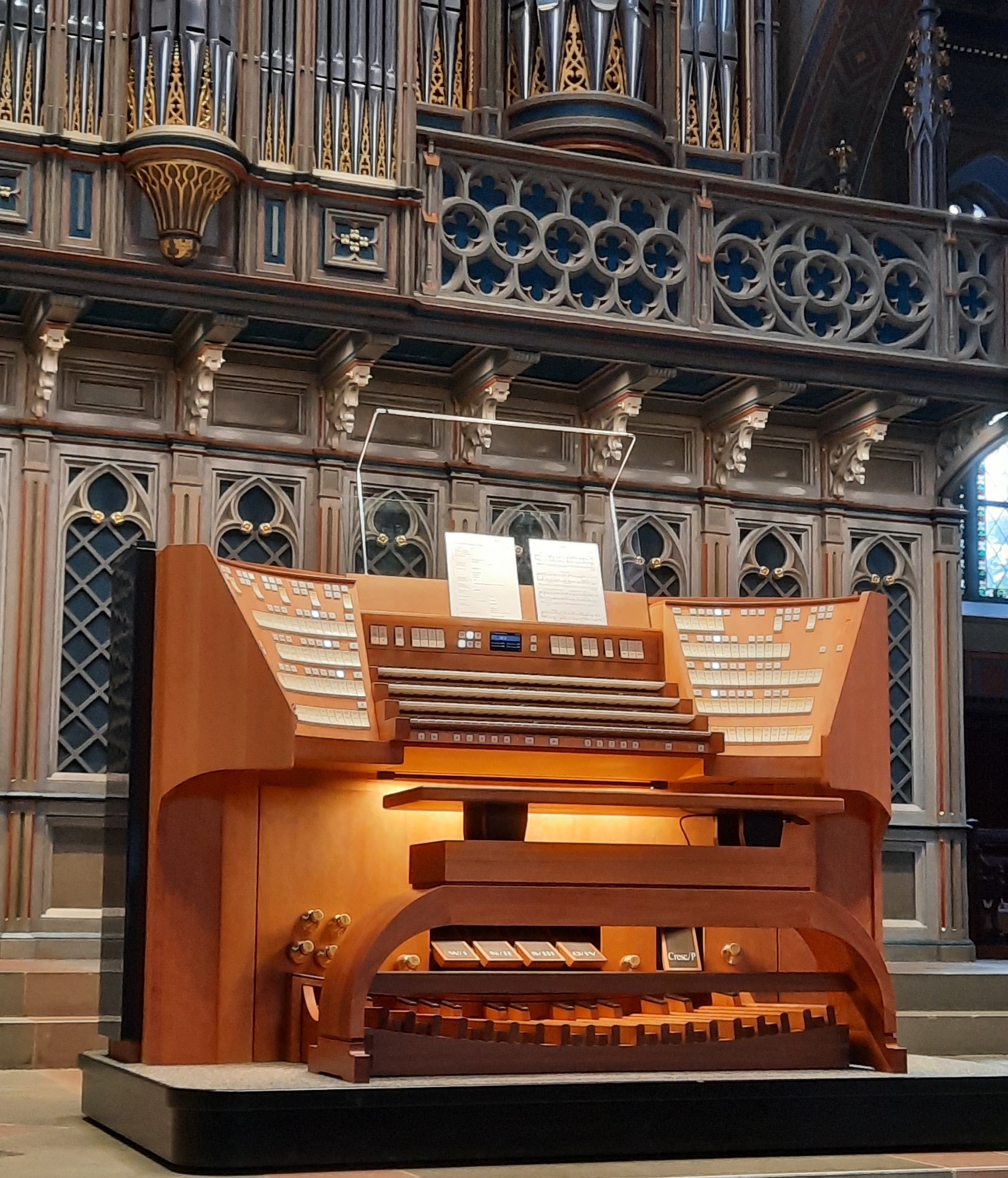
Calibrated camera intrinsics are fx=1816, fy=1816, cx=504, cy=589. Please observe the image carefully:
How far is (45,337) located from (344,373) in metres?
1.45

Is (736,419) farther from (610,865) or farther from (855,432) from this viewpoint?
(610,865)

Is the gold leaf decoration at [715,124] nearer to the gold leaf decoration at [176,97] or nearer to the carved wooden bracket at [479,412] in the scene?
the carved wooden bracket at [479,412]

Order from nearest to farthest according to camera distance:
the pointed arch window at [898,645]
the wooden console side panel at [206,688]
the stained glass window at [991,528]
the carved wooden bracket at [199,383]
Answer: the wooden console side panel at [206,688], the carved wooden bracket at [199,383], the pointed arch window at [898,645], the stained glass window at [991,528]

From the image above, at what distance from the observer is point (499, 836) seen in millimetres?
5281

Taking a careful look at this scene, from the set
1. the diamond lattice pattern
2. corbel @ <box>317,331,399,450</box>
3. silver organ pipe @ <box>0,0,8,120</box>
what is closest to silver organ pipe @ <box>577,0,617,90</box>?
corbel @ <box>317,331,399,450</box>

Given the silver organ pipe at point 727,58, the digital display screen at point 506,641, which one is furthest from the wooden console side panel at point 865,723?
the silver organ pipe at point 727,58

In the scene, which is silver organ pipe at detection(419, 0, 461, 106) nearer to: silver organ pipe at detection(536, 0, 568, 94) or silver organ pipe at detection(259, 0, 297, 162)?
silver organ pipe at detection(536, 0, 568, 94)

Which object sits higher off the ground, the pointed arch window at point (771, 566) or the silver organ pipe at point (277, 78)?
the silver organ pipe at point (277, 78)

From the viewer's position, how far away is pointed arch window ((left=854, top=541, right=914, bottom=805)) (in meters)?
10.0

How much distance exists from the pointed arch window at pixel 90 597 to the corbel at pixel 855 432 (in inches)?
150

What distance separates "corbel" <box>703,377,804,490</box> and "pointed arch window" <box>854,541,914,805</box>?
3.10 feet

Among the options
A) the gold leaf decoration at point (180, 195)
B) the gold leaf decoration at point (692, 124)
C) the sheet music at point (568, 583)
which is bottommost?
the sheet music at point (568, 583)

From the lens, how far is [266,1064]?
5.27 meters

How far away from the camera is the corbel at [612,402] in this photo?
9.27 metres
